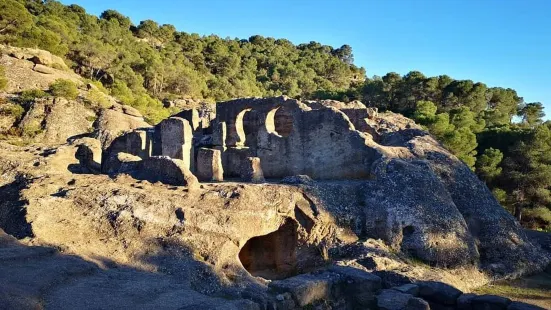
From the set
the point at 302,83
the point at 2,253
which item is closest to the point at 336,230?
the point at 2,253

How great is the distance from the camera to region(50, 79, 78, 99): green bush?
32.0 m

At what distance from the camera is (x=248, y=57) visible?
241ft

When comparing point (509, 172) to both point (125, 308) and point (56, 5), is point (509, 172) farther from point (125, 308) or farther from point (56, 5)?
point (56, 5)

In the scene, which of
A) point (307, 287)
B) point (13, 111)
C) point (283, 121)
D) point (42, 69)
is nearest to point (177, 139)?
point (283, 121)

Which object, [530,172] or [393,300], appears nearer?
[393,300]

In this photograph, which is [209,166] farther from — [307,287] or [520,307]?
[520,307]

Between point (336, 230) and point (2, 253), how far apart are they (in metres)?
8.36

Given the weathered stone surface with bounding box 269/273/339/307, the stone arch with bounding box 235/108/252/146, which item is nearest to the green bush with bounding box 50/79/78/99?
the stone arch with bounding box 235/108/252/146

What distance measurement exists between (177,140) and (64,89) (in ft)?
59.0

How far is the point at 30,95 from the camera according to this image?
31.2 metres

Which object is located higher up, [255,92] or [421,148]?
[255,92]

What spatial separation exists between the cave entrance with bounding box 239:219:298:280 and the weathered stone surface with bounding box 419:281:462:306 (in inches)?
150

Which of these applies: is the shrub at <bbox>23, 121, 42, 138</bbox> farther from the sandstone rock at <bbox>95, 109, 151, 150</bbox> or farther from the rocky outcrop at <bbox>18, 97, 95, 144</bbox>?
the sandstone rock at <bbox>95, 109, 151, 150</bbox>

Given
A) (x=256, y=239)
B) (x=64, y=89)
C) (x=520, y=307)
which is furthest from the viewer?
(x=64, y=89)
